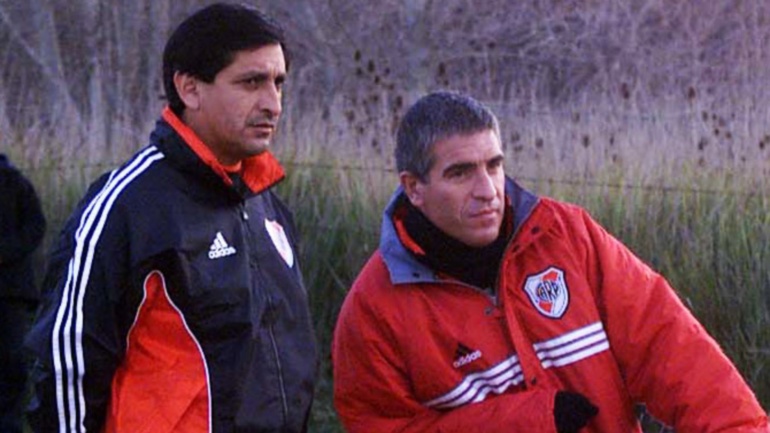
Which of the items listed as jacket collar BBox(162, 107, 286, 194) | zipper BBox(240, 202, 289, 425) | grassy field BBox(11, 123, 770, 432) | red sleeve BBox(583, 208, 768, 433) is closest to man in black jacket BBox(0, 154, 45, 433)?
grassy field BBox(11, 123, 770, 432)

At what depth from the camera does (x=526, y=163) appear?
847 cm

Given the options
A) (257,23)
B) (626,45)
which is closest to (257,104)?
(257,23)

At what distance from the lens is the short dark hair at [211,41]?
377 centimetres

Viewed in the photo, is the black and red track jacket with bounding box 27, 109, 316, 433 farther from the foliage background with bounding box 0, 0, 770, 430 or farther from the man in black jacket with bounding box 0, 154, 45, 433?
the man in black jacket with bounding box 0, 154, 45, 433

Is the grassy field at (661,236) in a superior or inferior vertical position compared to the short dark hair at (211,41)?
inferior

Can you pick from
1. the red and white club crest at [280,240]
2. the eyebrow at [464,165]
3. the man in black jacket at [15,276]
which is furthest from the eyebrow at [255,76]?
the man in black jacket at [15,276]

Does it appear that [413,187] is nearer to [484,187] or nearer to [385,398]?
[484,187]

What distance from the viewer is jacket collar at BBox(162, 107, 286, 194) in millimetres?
3744

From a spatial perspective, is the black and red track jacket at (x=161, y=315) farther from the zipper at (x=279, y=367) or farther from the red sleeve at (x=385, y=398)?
the red sleeve at (x=385, y=398)

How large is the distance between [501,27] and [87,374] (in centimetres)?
1386

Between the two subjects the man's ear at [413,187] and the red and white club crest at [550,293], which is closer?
the red and white club crest at [550,293]

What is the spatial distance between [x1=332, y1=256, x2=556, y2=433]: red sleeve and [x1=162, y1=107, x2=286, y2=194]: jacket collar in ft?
1.26

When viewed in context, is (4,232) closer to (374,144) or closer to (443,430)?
(374,144)

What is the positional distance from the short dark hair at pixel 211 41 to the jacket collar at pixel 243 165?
7 centimetres
